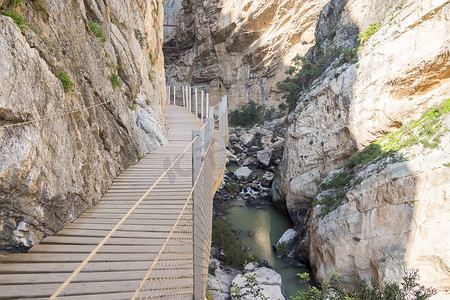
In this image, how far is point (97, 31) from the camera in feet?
17.6

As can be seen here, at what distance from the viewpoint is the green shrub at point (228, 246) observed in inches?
347

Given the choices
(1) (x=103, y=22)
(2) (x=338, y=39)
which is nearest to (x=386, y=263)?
(1) (x=103, y=22)

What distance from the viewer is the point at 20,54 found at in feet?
9.84

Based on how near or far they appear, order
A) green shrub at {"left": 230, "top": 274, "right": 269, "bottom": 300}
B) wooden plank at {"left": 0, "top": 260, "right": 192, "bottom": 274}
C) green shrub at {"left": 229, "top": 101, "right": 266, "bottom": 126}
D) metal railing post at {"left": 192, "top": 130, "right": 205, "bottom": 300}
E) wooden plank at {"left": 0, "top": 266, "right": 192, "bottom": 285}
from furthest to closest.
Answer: green shrub at {"left": 229, "top": 101, "right": 266, "bottom": 126} < green shrub at {"left": 230, "top": 274, "right": 269, "bottom": 300} < wooden plank at {"left": 0, "top": 260, "right": 192, "bottom": 274} < wooden plank at {"left": 0, "top": 266, "right": 192, "bottom": 285} < metal railing post at {"left": 192, "top": 130, "right": 205, "bottom": 300}

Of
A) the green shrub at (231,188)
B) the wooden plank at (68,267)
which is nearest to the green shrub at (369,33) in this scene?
the green shrub at (231,188)

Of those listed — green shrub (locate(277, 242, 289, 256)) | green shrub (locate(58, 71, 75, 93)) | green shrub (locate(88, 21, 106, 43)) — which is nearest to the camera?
green shrub (locate(58, 71, 75, 93))

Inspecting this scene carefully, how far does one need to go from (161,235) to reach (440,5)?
10.2 meters

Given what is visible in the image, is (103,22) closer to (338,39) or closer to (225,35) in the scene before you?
(338,39)

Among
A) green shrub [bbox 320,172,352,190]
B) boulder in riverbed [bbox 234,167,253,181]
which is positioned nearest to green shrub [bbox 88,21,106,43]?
green shrub [bbox 320,172,352,190]

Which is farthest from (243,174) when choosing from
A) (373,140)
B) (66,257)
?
(66,257)

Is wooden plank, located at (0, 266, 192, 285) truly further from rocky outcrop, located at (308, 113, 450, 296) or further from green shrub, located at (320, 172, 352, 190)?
green shrub, located at (320, 172, 352, 190)

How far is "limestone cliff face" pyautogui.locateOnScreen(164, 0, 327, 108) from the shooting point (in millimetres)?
25359

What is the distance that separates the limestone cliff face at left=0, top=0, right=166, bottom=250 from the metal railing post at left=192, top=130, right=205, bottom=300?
187 cm

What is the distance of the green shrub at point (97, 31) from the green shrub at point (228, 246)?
7.25 m
